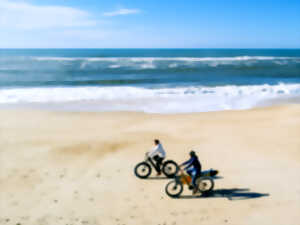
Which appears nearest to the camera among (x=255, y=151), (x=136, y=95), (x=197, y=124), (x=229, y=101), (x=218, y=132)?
(x=255, y=151)

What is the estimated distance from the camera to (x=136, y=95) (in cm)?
2502

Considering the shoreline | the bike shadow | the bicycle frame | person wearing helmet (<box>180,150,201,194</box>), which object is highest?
the shoreline

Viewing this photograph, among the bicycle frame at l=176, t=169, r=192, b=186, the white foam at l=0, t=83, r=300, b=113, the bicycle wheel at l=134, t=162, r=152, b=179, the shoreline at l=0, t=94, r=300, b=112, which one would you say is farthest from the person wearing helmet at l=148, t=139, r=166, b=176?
the white foam at l=0, t=83, r=300, b=113

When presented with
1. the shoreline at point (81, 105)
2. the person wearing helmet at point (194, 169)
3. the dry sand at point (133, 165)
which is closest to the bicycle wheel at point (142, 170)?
the dry sand at point (133, 165)

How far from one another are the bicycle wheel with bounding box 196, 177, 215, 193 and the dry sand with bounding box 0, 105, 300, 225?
28 centimetres

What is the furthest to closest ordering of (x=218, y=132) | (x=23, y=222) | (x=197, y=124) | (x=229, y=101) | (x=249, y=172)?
1. (x=229, y=101)
2. (x=197, y=124)
3. (x=218, y=132)
4. (x=249, y=172)
5. (x=23, y=222)

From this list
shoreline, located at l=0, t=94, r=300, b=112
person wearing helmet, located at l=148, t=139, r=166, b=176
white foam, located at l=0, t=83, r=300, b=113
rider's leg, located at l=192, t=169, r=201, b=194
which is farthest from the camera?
white foam, located at l=0, t=83, r=300, b=113

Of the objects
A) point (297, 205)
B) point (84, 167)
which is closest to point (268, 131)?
point (297, 205)

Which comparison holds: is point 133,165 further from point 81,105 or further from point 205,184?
point 81,105

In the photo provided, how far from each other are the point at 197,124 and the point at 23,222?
10703 mm

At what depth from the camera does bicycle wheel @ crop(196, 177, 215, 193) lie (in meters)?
8.52

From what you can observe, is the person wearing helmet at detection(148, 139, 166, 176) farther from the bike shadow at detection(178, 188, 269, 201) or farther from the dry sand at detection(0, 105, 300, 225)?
A: the bike shadow at detection(178, 188, 269, 201)

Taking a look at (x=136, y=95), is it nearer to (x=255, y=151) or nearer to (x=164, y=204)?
(x=255, y=151)

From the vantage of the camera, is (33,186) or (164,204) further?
(33,186)
